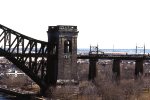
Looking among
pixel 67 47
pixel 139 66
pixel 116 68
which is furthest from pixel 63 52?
pixel 139 66

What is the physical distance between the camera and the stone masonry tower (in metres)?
59.7

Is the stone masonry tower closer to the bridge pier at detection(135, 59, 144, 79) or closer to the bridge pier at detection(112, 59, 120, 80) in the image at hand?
the bridge pier at detection(112, 59, 120, 80)

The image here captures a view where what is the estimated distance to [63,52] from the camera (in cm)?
6025

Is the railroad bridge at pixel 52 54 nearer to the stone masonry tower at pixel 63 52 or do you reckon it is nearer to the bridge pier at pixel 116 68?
the stone masonry tower at pixel 63 52

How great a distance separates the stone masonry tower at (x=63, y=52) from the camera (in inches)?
2351

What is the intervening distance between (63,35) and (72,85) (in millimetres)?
7838

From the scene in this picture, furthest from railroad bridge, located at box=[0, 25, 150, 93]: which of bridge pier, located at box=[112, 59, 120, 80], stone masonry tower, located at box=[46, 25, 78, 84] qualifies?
bridge pier, located at box=[112, 59, 120, 80]

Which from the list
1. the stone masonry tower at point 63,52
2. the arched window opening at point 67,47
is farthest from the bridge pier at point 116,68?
the arched window opening at point 67,47

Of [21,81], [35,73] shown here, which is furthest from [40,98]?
[21,81]

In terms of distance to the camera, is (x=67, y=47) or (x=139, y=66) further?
(x=139, y=66)

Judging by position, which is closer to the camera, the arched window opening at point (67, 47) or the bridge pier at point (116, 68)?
the arched window opening at point (67, 47)

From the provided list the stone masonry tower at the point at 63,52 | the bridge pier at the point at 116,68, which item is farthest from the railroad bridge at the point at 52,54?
the bridge pier at the point at 116,68

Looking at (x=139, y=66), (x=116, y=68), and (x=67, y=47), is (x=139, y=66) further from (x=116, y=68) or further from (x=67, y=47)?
(x=67, y=47)

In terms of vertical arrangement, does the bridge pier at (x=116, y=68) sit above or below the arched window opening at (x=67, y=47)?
below
